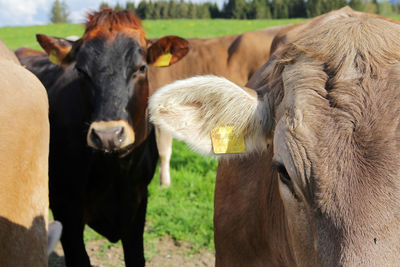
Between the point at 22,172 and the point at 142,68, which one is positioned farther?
the point at 142,68

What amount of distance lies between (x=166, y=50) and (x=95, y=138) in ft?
3.85

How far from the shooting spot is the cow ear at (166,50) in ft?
12.4

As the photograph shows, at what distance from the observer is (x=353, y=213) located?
49.8 inches

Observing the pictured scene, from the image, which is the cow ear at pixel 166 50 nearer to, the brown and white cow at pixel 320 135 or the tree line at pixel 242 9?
the brown and white cow at pixel 320 135

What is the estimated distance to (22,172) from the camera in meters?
1.77

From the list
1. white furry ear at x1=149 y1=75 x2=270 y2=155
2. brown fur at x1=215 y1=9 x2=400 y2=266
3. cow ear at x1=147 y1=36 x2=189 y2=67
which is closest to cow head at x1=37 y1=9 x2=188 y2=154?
cow ear at x1=147 y1=36 x2=189 y2=67

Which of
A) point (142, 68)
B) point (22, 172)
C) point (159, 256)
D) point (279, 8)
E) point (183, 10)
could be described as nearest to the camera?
point (22, 172)

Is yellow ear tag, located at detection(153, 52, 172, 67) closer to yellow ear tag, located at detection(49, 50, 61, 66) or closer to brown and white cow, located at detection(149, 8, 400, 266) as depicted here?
yellow ear tag, located at detection(49, 50, 61, 66)

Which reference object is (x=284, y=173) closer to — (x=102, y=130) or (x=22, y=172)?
(x=22, y=172)

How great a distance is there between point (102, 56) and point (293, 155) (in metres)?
2.32

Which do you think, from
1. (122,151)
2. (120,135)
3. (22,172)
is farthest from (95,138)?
(22,172)

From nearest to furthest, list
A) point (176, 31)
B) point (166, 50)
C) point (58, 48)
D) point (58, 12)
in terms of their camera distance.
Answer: point (58, 48)
point (166, 50)
point (176, 31)
point (58, 12)

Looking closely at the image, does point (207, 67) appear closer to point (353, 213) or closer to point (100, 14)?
point (100, 14)

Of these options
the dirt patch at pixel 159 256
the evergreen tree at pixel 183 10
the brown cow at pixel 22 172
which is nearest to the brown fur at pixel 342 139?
the brown cow at pixel 22 172
